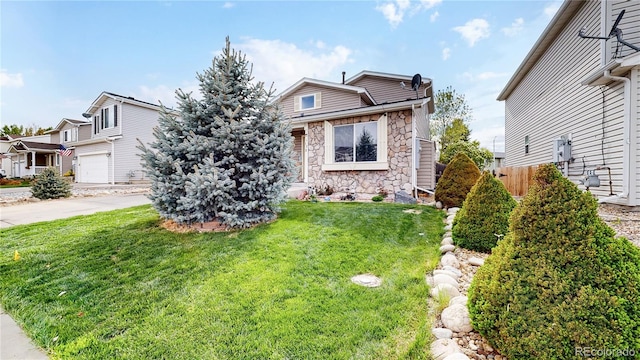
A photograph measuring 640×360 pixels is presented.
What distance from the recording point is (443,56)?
14.0 meters

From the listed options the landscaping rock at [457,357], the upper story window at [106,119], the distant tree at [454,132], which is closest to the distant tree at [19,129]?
the upper story window at [106,119]

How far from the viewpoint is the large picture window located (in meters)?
9.80

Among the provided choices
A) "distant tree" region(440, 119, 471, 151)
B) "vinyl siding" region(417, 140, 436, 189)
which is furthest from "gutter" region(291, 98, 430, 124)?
"distant tree" region(440, 119, 471, 151)

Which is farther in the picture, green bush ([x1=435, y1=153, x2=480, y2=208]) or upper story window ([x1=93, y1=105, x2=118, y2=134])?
upper story window ([x1=93, y1=105, x2=118, y2=134])

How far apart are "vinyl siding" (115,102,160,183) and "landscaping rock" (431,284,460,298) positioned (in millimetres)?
21042

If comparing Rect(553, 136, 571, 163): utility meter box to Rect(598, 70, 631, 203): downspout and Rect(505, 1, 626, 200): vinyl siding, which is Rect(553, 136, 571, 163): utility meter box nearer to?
Rect(505, 1, 626, 200): vinyl siding

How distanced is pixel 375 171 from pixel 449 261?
6.41 meters

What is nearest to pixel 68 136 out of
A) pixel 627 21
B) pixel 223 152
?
pixel 223 152

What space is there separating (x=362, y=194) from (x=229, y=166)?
573 centimetres

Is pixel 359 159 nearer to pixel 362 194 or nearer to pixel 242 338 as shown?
pixel 362 194

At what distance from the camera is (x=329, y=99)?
44.4ft

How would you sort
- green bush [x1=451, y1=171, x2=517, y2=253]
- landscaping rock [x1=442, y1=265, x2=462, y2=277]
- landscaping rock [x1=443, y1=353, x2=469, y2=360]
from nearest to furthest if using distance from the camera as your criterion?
landscaping rock [x1=443, y1=353, x2=469, y2=360]
landscaping rock [x1=442, y1=265, x2=462, y2=277]
green bush [x1=451, y1=171, x2=517, y2=253]

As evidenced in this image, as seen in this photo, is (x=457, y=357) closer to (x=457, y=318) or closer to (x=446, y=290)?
(x=457, y=318)

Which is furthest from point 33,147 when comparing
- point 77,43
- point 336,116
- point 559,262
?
point 559,262
